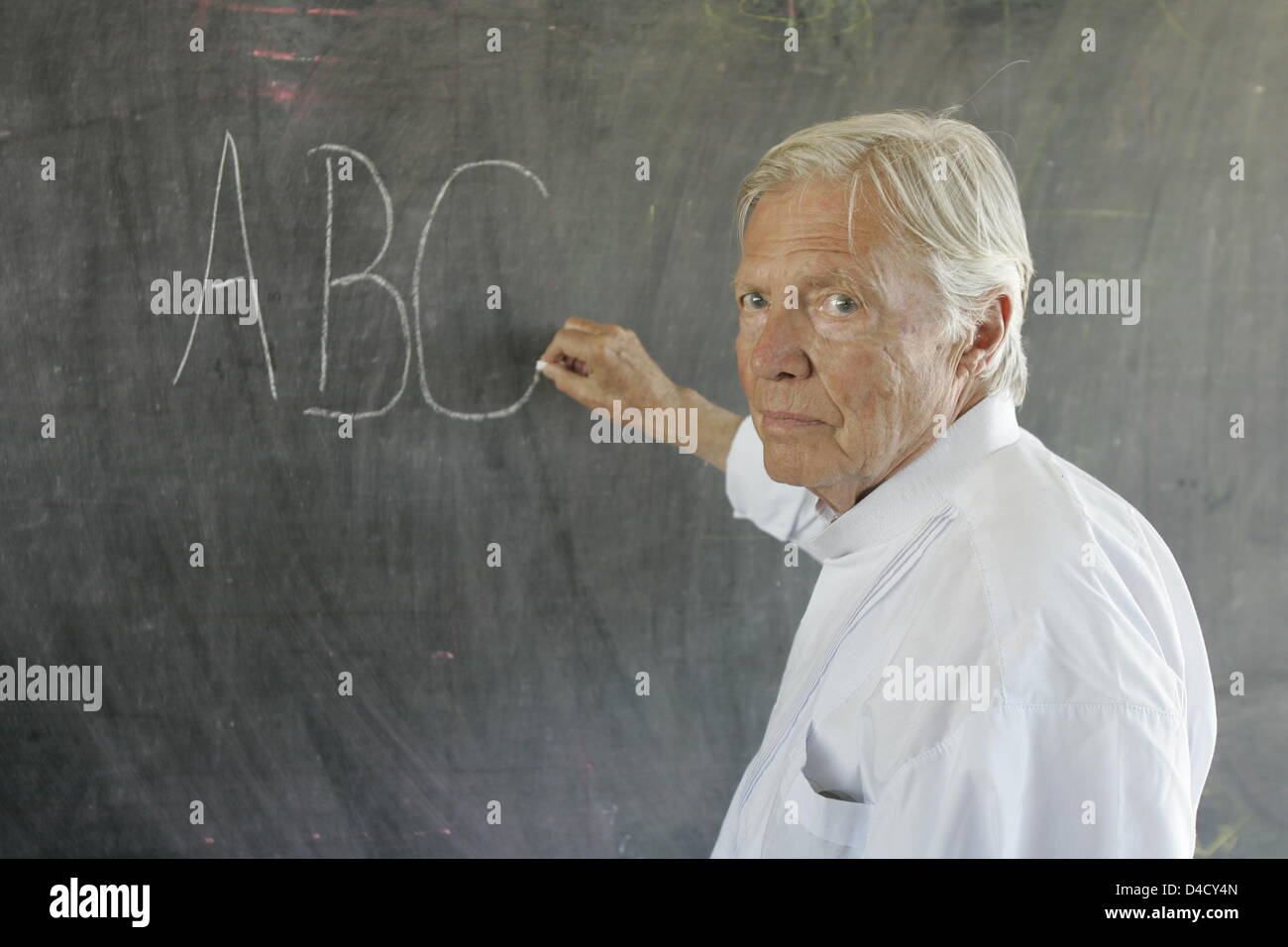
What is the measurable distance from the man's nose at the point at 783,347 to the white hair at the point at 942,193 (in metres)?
0.13

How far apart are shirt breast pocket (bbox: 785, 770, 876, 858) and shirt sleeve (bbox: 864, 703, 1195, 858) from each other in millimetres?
106

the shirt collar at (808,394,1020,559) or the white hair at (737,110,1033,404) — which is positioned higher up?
the white hair at (737,110,1033,404)

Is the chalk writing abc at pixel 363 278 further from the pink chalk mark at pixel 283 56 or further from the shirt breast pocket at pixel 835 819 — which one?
the shirt breast pocket at pixel 835 819

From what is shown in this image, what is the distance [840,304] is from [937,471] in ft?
0.70

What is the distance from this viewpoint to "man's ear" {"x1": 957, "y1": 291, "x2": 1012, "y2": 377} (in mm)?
1130

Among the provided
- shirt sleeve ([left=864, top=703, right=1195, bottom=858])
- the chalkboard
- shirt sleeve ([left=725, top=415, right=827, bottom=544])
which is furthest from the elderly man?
the chalkboard

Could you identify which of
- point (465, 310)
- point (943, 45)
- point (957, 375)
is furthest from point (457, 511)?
point (943, 45)

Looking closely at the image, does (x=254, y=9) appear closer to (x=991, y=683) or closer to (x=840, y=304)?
(x=840, y=304)

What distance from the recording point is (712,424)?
1563 mm

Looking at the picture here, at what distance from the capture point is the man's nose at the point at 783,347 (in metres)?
1.17

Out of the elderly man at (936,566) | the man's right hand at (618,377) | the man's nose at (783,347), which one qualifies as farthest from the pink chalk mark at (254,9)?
the man's nose at (783,347)

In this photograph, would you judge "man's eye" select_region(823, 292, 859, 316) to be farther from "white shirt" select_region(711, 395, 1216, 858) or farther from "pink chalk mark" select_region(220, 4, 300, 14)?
"pink chalk mark" select_region(220, 4, 300, 14)
